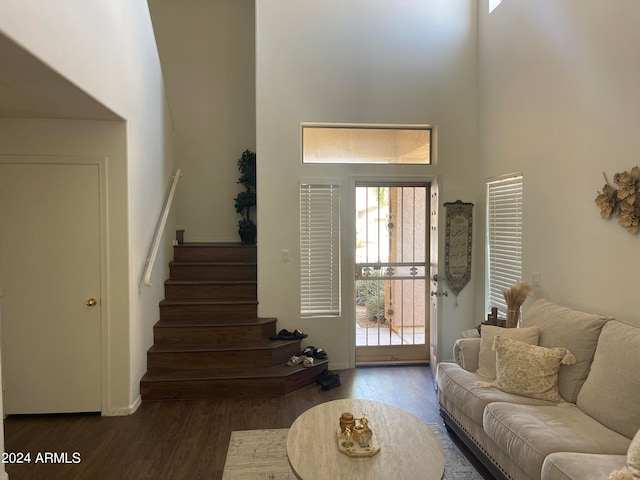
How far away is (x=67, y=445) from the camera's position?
280cm

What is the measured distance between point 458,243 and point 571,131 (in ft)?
5.49

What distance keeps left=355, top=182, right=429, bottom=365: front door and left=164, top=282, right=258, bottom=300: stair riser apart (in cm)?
130

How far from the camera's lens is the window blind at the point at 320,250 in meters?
4.34

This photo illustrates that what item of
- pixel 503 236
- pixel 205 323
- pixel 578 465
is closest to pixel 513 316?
pixel 503 236

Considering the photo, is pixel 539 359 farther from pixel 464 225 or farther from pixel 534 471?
pixel 464 225

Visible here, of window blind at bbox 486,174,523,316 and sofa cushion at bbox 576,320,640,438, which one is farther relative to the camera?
window blind at bbox 486,174,523,316

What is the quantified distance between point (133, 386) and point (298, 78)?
342 centimetres

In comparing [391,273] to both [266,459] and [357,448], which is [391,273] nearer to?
[266,459]

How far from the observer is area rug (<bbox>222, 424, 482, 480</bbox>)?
8.04 feet

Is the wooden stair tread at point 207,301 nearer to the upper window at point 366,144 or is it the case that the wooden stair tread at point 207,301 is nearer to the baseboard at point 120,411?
the baseboard at point 120,411

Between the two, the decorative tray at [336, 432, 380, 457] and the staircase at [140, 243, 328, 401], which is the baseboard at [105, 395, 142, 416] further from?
the decorative tray at [336, 432, 380, 457]

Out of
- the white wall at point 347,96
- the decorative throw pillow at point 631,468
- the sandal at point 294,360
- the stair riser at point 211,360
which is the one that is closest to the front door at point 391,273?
the white wall at point 347,96

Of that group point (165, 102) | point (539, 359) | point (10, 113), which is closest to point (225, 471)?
point (539, 359)

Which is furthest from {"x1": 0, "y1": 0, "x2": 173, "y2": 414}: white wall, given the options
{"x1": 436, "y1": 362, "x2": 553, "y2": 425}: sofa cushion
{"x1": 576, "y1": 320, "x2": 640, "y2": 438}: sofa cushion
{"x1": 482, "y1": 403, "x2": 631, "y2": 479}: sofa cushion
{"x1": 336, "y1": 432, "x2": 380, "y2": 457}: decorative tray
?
{"x1": 576, "y1": 320, "x2": 640, "y2": 438}: sofa cushion
